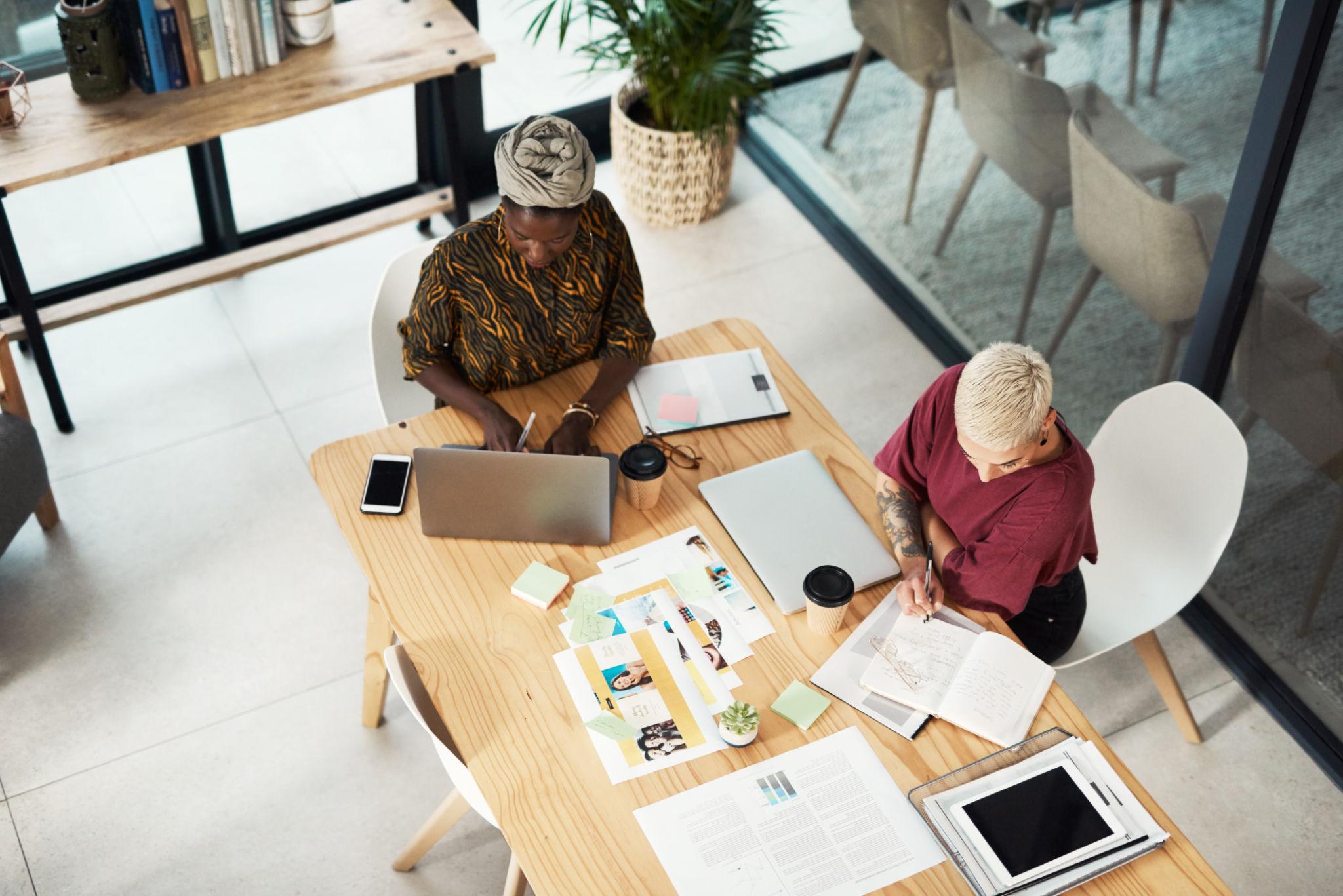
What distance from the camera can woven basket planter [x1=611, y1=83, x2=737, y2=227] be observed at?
4.29 meters

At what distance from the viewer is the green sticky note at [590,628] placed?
7.22 ft

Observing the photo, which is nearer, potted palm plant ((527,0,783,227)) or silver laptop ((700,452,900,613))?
silver laptop ((700,452,900,613))

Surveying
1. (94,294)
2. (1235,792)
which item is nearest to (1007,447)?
(1235,792)

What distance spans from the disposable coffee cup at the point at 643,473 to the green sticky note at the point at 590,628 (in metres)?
0.28

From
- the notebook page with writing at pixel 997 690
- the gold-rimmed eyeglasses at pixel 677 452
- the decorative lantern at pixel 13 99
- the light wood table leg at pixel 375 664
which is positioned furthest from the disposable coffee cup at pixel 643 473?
the decorative lantern at pixel 13 99

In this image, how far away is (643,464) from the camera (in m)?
2.37

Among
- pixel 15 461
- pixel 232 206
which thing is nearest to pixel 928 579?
pixel 15 461

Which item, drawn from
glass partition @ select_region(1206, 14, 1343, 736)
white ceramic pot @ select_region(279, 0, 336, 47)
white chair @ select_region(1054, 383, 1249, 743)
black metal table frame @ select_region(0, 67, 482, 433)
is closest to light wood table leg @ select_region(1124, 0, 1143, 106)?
glass partition @ select_region(1206, 14, 1343, 736)

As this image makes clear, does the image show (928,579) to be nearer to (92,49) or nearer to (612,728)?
(612,728)

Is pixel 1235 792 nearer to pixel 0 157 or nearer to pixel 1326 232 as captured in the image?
pixel 1326 232

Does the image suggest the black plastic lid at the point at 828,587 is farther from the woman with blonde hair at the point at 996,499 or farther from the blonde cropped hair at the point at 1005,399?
the blonde cropped hair at the point at 1005,399

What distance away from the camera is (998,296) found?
394 centimetres

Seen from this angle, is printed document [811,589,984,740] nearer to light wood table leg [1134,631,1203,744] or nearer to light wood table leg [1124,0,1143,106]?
light wood table leg [1134,631,1203,744]

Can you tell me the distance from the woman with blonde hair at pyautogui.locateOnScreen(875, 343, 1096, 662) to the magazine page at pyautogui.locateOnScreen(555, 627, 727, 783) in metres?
0.46
